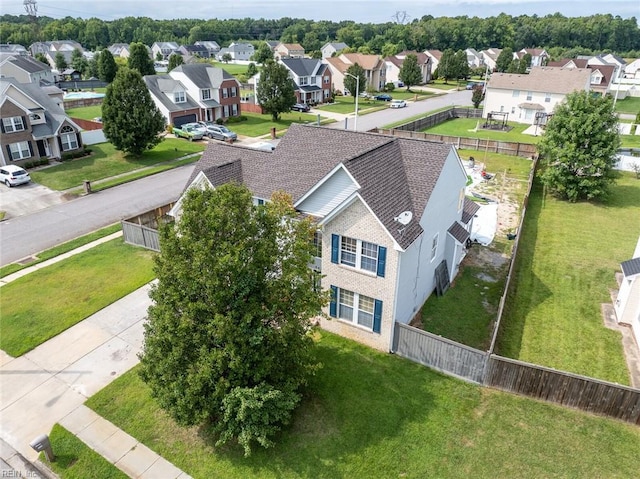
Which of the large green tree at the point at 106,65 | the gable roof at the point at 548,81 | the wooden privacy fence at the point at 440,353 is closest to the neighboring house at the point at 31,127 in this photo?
the wooden privacy fence at the point at 440,353

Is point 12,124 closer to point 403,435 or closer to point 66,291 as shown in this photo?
point 66,291

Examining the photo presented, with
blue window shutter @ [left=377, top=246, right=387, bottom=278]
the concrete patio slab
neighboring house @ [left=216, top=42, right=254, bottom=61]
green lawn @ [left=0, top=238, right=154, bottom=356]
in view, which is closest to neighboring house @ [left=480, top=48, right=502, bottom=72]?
neighboring house @ [left=216, top=42, right=254, bottom=61]

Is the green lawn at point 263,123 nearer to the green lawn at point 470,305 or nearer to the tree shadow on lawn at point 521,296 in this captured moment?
the tree shadow on lawn at point 521,296

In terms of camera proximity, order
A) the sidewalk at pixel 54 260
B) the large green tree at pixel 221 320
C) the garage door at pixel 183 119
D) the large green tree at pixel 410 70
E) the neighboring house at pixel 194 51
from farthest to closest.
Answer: the neighboring house at pixel 194 51 < the large green tree at pixel 410 70 < the garage door at pixel 183 119 < the sidewalk at pixel 54 260 < the large green tree at pixel 221 320

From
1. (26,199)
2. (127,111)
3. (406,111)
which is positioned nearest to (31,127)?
(127,111)

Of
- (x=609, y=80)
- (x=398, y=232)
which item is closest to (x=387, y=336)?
(x=398, y=232)

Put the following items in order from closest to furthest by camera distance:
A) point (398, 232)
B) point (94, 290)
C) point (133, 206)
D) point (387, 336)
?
point (398, 232), point (387, 336), point (94, 290), point (133, 206)

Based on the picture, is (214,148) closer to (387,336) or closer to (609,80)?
(387,336)
